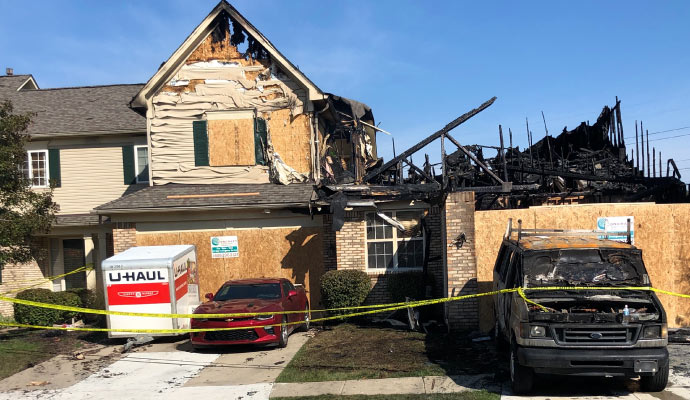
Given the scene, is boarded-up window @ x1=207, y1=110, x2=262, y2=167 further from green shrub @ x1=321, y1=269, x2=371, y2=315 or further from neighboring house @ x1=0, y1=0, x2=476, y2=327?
green shrub @ x1=321, y1=269, x2=371, y2=315

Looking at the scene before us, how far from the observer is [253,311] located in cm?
1212

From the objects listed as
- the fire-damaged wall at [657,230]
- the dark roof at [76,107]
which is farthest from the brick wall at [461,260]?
the dark roof at [76,107]

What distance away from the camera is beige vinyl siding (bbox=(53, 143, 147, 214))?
65.9 ft

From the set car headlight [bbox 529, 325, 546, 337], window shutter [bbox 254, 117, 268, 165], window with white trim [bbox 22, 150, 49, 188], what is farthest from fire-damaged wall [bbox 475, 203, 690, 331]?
window with white trim [bbox 22, 150, 49, 188]

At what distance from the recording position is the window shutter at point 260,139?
1822 centimetres

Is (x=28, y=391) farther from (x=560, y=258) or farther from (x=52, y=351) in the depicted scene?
(x=560, y=258)

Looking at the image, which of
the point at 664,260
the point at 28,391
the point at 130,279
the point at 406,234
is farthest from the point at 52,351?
the point at 664,260

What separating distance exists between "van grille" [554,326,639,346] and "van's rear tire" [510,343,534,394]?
64 cm

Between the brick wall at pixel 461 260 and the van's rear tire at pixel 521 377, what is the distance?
15.7ft

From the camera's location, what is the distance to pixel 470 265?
13.0 m

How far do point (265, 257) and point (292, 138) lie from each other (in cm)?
376

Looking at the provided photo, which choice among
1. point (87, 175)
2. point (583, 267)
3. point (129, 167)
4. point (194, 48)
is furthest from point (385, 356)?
point (87, 175)

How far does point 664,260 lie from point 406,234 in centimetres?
566

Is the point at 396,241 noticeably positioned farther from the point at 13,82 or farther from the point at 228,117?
the point at 13,82
